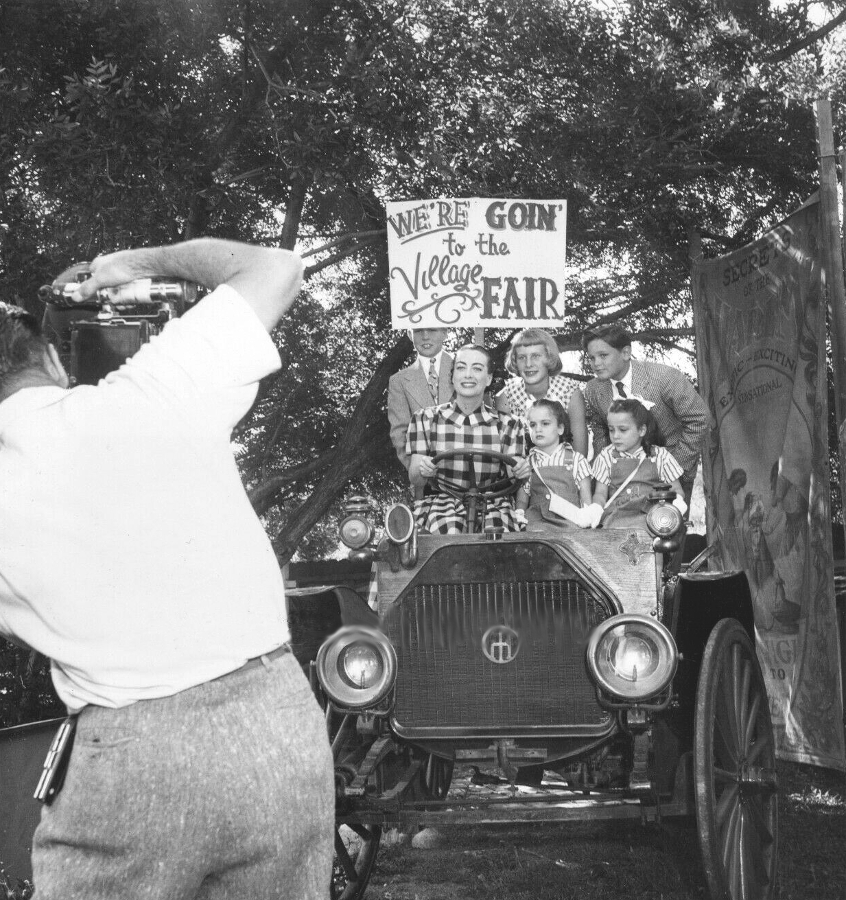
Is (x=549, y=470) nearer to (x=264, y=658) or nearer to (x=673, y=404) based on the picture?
(x=673, y=404)

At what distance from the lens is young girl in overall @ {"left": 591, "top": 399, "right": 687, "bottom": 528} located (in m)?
5.51

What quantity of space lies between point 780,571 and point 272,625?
16.5 ft

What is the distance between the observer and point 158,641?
1748 millimetres

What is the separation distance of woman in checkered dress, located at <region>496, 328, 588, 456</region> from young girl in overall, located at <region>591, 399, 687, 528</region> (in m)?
0.60

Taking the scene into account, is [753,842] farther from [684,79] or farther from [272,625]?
[684,79]

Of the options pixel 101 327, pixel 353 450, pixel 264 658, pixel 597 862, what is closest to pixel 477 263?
pixel 597 862

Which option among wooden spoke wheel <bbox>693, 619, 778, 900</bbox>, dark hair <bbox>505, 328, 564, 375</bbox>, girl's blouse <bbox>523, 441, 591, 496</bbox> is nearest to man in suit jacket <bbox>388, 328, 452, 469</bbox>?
dark hair <bbox>505, 328, 564, 375</bbox>

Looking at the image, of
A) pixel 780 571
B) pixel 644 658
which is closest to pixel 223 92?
pixel 780 571

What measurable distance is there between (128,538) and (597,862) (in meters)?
4.28

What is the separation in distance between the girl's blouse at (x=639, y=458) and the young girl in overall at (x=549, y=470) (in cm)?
6

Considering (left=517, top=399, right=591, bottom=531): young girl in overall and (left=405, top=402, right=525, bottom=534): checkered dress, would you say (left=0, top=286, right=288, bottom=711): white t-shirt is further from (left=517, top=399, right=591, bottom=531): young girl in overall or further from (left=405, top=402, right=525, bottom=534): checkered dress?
(left=517, top=399, right=591, bottom=531): young girl in overall

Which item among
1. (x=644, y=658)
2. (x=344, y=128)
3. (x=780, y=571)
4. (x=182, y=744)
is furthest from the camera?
(x=344, y=128)

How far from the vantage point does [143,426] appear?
178cm

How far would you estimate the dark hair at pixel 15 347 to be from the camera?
192 centimetres
